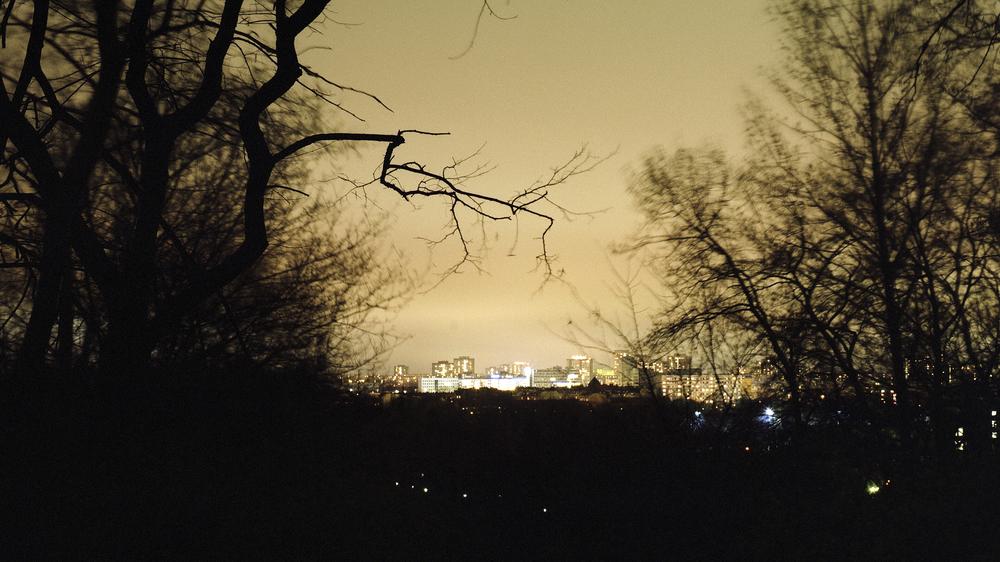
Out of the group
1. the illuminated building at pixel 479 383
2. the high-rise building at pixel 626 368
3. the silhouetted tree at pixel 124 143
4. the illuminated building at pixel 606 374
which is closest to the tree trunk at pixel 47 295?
the silhouetted tree at pixel 124 143

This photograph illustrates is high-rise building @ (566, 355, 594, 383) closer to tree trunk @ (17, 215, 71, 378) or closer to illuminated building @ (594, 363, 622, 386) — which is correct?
illuminated building @ (594, 363, 622, 386)

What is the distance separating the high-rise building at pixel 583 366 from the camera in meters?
7.10

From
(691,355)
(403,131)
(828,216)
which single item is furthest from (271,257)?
(828,216)

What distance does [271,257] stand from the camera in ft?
25.9

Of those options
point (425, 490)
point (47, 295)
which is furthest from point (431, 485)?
point (47, 295)

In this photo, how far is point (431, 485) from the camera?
9.15 m

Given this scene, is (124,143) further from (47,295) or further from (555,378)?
(555,378)

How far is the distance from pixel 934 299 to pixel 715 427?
249 cm

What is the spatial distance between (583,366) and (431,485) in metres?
2.94

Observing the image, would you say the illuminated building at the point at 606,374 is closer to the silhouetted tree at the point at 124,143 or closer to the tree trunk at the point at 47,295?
the silhouetted tree at the point at 124,143

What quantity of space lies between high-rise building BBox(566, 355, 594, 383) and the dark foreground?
0.40 m

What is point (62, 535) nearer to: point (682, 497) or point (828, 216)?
point (682, 497)

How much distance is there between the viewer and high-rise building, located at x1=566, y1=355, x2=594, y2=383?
7102mm

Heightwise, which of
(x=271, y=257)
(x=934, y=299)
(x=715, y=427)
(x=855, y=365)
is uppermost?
(x=271, y=257)
